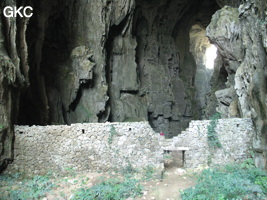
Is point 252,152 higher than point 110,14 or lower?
lower

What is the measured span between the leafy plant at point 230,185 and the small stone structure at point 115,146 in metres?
1.03

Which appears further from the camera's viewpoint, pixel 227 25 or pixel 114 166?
pixel 227 25

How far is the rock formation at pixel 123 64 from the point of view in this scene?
1123 centimetres

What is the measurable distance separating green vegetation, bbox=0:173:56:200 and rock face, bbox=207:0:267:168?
9.07m

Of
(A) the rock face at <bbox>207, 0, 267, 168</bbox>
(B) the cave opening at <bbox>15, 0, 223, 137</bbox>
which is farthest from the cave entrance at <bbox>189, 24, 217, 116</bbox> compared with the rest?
(A) the rock face at <bbox>207, 0, 267, 168</bbox>

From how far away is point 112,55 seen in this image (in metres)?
23.5

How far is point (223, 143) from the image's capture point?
37.0ft

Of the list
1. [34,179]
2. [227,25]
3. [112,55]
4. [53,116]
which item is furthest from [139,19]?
[34,179]

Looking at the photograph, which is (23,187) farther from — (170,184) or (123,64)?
(123,64)

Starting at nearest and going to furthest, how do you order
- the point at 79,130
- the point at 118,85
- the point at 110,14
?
1. the point at 79,130
2. the point at 110,14
3. the point at 118,85

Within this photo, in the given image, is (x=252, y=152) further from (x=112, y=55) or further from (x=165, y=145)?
(x=112, y=55)

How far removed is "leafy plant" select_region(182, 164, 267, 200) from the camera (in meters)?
8.35

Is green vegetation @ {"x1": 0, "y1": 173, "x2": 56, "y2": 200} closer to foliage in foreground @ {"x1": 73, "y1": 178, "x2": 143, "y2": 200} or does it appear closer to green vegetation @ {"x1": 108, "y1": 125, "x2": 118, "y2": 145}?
foliage in foreground @ {"x1": 73, "y1": 178, "x2": 143, "y2": 200}

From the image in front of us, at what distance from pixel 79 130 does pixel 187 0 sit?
24.4 meters
